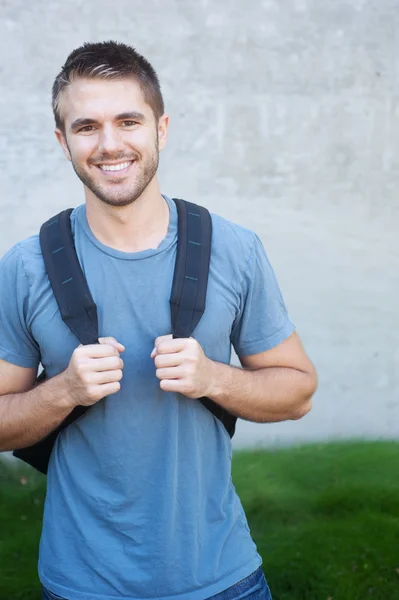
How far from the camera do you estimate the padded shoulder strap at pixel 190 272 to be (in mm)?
1953

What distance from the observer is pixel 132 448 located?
1.98 metres

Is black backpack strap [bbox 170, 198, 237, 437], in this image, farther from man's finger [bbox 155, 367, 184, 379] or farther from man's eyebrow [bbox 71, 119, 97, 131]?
man's eyebrow [bbox 71, 119, 97, 131]

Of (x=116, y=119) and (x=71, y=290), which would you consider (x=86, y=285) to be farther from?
(x=116, y=119)

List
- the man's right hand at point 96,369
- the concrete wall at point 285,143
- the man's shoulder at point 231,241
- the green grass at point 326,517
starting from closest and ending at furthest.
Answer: the man's right hand at point 96,369, the man's shoulder at point 231,241, the green grass at point 326,517, the concrete wall at point 285,143

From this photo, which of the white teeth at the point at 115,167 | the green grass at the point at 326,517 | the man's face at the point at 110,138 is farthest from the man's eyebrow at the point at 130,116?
the green grass at the point at 326,517

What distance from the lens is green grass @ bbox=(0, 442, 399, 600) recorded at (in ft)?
11.8

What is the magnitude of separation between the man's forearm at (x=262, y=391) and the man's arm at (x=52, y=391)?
24 cm

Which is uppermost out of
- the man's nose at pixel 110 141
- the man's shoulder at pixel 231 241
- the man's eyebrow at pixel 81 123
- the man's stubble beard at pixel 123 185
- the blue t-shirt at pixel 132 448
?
the man's eyebrow at pixel 81 123

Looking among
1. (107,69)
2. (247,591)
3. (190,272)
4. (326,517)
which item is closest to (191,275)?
(190,272)

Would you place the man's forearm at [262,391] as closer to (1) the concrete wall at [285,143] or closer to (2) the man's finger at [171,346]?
Result: (2) the man's finger at [171,346]

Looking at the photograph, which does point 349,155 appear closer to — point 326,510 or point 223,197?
point 223,197

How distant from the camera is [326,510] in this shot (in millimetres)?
4246

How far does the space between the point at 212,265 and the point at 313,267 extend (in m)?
2.62

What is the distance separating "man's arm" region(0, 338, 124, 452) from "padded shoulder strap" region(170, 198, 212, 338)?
156 mm
